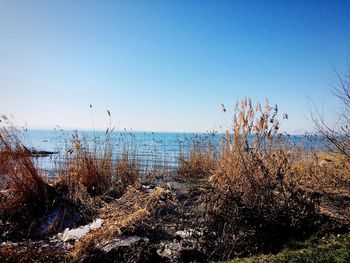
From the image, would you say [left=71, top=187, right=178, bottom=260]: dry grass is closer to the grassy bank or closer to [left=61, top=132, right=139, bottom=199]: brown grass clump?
the grassy bank

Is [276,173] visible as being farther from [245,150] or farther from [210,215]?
[210,215]

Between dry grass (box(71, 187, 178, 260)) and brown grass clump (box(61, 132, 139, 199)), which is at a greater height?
brown grass clump (box(61, 132, 139, 199))

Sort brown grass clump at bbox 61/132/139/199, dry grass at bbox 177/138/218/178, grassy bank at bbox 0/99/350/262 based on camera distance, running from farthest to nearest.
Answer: dry grass at bbox 177/138/218/178, brown grass clump at bbox 61/132/139/199, grassy bank at bbox 0/99/350/262

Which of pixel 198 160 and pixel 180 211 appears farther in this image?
pixel 198 160

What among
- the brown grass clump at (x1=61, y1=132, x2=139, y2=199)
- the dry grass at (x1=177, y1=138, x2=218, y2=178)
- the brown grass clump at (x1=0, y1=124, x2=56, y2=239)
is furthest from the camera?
the dry grass at (x1=177, y1=138, x2=218, y2=178)

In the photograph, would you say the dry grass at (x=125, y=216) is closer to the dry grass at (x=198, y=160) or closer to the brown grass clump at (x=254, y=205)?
the brown grass clump at (x=254, y=205)

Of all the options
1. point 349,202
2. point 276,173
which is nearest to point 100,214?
point 276,173

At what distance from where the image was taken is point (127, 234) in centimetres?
416

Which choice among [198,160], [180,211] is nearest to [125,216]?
[180,211]

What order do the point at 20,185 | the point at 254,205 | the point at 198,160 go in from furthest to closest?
1. the point at 198,160
2. the point at 20,185
3. the point at 254,205

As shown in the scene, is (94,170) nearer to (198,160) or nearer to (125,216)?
(125,216)

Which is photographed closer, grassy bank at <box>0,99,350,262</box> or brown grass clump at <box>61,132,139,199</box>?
grassy bank at <box>0,99,350,262</box>

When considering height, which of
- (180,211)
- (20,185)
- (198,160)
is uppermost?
(198,160)

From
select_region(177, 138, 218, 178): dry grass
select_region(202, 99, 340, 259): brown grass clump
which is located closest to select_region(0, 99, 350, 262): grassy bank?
select_region(202, 99, 340, 259): brown grass clump
